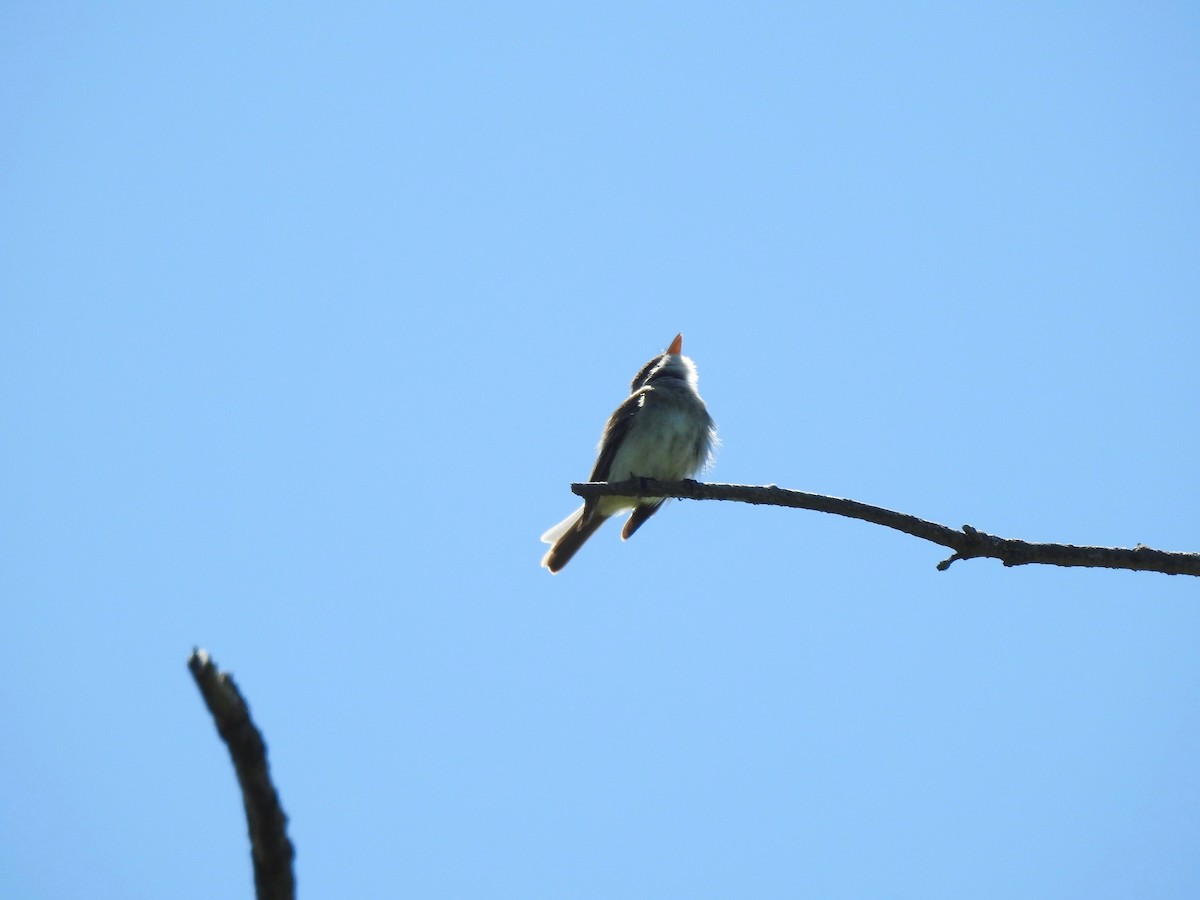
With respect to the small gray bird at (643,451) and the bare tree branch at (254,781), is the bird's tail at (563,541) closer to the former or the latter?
the small gray bird at (643,451)

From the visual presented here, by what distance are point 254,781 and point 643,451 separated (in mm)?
5798

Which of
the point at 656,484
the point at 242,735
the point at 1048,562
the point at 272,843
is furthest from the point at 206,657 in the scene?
the point at 656,484

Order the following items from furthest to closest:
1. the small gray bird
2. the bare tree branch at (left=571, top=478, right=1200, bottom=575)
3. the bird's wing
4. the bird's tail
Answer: the bird's tail, the bird's wing, the small gray bird, the bare tree branch at (left=571, top=478, right=1200, bottom=575)

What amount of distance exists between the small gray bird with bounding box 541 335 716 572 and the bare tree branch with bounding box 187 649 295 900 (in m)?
5.52

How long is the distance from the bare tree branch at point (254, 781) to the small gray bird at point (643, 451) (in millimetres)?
5521

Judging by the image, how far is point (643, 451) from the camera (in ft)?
25.9

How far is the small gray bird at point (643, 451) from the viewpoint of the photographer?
7902 millimetres

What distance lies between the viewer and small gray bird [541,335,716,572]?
7.90 metres

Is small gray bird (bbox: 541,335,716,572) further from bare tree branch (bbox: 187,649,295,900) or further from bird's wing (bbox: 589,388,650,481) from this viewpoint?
bare tree branch (bbox: 187,649,295,900)

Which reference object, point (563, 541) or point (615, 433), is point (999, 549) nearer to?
point (615, 433)

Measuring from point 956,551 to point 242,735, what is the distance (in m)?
2.82

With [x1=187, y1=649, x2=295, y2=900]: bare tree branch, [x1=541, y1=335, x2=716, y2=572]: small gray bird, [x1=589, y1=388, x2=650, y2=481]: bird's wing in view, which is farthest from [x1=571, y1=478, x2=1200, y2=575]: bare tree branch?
[x1=589, y1=388, x2=650, y2=481]: bird's wing

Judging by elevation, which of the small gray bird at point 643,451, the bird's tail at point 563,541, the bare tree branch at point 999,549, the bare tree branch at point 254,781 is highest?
the small gray bird at point 643,451

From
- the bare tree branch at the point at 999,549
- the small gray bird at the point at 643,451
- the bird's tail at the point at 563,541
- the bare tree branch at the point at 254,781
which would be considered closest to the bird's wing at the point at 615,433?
the small gray bird at the point at 643,451
